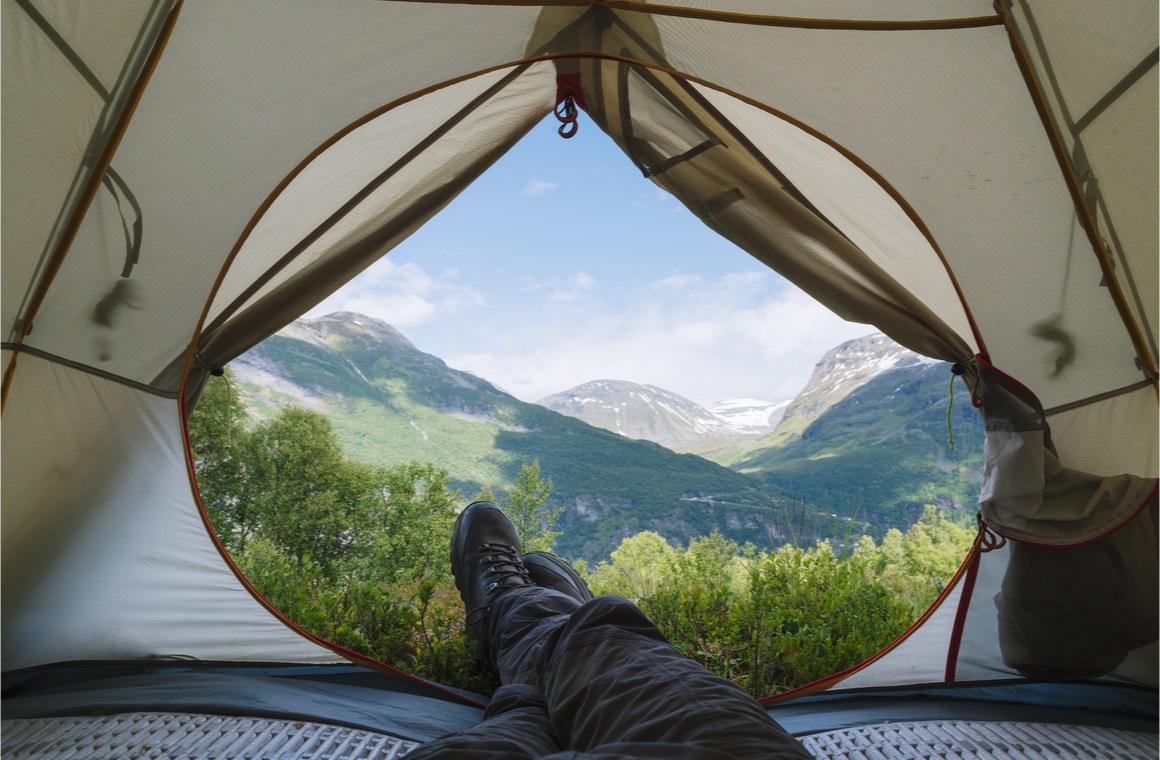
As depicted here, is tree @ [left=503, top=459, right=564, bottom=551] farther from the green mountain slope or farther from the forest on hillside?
the green mountain slope

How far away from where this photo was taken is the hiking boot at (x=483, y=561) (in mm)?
1575

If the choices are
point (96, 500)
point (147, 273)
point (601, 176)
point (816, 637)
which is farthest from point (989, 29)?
point (601, 176)

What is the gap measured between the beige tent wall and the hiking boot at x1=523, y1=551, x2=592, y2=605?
1.76 feet

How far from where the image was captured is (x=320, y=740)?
0.98m

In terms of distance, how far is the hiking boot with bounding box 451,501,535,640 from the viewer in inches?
62.0

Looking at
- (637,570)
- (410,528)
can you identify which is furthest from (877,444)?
(410,528)

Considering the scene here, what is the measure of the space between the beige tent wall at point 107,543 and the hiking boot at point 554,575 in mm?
536

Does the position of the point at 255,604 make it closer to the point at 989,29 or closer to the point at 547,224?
the point at 989,29

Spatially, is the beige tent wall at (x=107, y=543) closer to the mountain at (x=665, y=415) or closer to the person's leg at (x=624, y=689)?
the person's leg at (x=624, y=689)

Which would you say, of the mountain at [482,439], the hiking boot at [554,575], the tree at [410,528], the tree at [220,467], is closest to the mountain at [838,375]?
the mountain at [482,439]

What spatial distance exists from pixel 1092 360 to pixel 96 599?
1.92 m

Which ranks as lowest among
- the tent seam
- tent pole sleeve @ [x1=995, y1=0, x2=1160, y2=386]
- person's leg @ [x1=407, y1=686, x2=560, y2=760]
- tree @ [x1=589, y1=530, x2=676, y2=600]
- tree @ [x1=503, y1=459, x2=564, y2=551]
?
tree @ [x1=589, y1=530, x2=676, y2=600]

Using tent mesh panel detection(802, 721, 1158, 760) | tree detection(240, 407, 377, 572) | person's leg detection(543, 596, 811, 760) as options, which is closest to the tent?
tent mesh panel detection(802, 721, 1158, 760)

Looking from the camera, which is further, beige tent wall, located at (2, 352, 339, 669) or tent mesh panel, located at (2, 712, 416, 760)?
beige tent wall, located at (2, 352, 339, 669)
